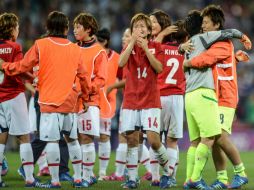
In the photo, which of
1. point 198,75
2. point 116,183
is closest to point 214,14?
point 198,75

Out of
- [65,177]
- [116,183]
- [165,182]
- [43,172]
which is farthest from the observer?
[43,172]

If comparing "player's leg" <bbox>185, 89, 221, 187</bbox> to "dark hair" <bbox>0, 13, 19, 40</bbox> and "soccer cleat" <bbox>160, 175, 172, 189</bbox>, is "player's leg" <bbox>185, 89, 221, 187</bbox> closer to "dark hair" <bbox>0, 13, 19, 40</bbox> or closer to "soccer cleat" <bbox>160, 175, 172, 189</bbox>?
"soccer cleat" <bbox>160, 175, 172, 189</bbox>

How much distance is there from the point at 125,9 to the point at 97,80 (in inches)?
555

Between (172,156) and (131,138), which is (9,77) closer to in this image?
(131,138)

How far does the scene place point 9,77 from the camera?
9.73 meters

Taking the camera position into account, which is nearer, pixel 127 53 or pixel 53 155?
pixel 53 155

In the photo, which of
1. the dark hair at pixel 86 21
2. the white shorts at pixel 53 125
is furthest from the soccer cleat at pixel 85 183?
the dark hair at pixel 86 21

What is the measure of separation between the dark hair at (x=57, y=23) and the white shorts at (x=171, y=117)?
186 cm

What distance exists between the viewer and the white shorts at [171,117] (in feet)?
34.2

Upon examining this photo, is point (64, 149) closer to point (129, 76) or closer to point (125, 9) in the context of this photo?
point (129, 76)

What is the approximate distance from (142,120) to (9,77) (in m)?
1.81

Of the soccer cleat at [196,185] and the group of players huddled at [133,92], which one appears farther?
the group of players huddled at [133,92]

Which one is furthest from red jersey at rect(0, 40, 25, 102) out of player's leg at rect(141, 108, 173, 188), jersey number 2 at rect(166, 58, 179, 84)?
jersey number 2 at rect(166, 58, 179, 84)

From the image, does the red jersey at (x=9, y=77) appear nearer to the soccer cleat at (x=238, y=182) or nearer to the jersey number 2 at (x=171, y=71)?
the jersey number 2 at (x=171, y=71)
